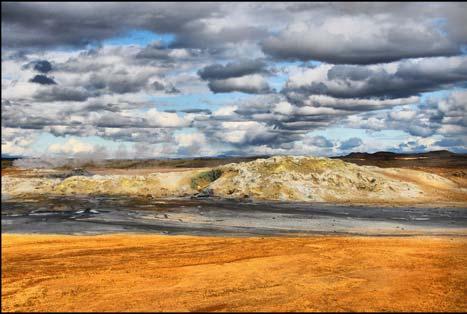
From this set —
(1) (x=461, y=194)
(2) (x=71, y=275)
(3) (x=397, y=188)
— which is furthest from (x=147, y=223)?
(1) (x=461, y=194)

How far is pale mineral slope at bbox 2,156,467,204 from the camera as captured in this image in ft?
182

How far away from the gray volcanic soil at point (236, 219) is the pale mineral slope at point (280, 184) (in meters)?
6.95

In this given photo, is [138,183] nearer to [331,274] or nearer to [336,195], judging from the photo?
[336,195]

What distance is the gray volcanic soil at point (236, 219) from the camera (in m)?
30.0

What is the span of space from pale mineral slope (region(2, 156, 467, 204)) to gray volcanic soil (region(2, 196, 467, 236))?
273 inches

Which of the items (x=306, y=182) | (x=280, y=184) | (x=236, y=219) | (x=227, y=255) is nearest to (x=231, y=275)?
(x=227, y=255)

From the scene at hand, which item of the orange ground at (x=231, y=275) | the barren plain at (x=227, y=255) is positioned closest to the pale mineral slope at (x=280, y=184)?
the barren plain at (x=227, y=255)

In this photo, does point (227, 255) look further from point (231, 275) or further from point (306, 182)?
point (306, 182)

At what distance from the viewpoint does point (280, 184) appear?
185ft

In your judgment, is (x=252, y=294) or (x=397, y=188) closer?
(x=252, y=294)

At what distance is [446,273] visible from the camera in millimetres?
17141

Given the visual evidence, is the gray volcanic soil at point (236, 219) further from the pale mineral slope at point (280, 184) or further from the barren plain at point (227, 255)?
the pale mineral slope at point (280, 184)

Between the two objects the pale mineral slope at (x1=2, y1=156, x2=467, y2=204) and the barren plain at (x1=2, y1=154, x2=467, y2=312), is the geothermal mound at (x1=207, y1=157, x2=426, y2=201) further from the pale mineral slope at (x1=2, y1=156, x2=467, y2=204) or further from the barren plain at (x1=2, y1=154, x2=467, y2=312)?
the barren plain at (x1=2, y1=154, x2=467, y2=312)

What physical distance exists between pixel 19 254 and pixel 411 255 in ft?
48.5
